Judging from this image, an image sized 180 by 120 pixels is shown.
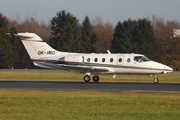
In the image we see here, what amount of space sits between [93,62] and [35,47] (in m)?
5.34

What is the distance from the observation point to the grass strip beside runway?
677 inches

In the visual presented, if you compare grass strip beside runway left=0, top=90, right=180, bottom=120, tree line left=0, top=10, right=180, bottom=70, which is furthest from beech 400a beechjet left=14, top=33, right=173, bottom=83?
tree line left=0, top=10, right=180, bottom=70

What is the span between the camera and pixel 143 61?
39.8 metres

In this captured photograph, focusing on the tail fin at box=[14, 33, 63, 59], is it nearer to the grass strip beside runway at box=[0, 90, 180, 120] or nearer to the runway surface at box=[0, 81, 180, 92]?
the runway surface at box=[0, 81, 180, 92]

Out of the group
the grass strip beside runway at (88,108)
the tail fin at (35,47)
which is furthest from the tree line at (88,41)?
the grass strip beside runway at (88,108)

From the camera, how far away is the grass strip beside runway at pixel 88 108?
17203 mm

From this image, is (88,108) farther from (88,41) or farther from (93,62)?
(88,41)

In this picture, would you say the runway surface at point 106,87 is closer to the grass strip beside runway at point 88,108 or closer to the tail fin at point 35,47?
the grass strip beside runway at point 88,108

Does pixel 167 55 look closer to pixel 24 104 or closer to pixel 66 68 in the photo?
pixel 66 68

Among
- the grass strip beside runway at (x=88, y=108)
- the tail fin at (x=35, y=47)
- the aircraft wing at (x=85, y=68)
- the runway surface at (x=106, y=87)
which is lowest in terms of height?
the grass strip beside runway at (x=88, y=108)

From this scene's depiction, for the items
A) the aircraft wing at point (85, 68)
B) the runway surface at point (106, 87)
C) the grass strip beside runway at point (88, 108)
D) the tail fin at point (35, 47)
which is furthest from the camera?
the tail fin at point (35, 47)

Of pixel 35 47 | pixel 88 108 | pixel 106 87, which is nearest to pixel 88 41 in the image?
pixel 35 47

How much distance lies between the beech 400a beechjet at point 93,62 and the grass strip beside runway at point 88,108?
15.5 metres

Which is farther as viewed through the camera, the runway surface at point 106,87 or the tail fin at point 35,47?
the tail fin at point 35,47
